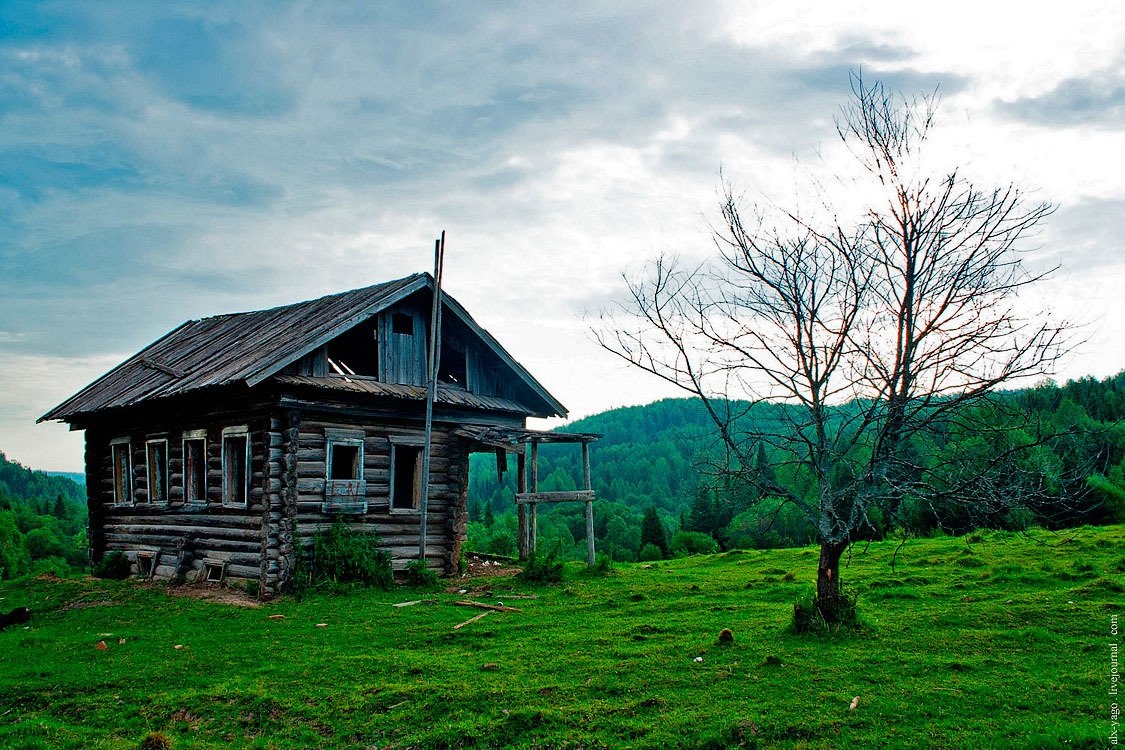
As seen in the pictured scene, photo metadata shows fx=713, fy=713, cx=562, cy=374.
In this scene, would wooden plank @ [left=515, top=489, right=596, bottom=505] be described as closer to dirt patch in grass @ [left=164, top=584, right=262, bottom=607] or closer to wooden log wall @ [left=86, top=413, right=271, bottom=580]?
wooden log wall @ [left=86, top=413, right=271, bottom=580]

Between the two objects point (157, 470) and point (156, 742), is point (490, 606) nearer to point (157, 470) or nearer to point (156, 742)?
point (156, 742)

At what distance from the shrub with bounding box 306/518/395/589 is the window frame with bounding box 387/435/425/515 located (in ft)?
4.11

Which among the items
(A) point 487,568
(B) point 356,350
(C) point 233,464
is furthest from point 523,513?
(C) point 233,464

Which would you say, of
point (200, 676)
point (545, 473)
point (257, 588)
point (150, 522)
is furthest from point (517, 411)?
point (545, 473)

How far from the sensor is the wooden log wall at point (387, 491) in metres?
16.6

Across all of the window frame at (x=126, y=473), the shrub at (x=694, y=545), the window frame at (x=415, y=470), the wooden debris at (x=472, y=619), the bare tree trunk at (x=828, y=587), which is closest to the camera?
the bare tree trunk at (x=828, y=587)

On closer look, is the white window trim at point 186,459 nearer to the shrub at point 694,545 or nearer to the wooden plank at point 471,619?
the wooden plank at point 471,619

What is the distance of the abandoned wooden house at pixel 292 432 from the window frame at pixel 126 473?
2.5 inches

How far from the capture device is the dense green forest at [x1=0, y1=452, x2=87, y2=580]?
52.9 meters

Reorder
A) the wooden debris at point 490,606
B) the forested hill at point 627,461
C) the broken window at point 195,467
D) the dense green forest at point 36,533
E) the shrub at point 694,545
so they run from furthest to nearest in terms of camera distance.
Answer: the forested hill at point 627,461 < the dense green forest at point 36,533 < the shrub at point 694,545 < the broken window at point 195,467 < the wooden debris at point 490,606

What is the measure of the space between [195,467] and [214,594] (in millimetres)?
4154

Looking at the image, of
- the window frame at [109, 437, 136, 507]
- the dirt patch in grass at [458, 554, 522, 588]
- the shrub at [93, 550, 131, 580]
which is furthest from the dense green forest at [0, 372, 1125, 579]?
the window frame at [109, 437, 136, 507]

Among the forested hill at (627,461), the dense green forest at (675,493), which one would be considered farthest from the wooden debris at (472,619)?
the forested hill at (627,461)

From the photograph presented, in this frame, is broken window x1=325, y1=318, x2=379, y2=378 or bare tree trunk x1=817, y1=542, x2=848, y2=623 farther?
broken window x1=325, y1=318, x2=379, y2=378
